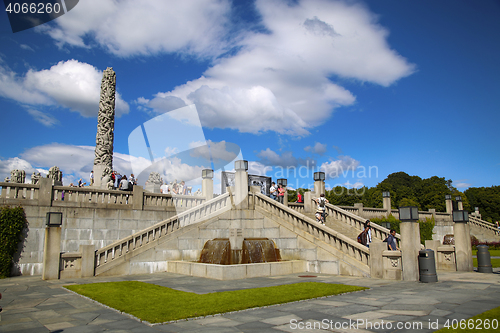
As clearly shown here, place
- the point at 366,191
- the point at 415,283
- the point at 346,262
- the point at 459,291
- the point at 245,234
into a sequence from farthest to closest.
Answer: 1. the point at 366,191
2. the point at 245,234
3. the point at 346,262
4. the point at 415,283
5. the point at 459,291

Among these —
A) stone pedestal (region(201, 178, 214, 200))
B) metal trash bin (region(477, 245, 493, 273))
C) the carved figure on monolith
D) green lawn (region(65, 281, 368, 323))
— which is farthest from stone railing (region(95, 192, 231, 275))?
metal trash bin (region(477, 245, 493, 273))

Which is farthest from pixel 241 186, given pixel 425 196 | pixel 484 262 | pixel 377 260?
pixel 425 196

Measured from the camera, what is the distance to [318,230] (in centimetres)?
1852

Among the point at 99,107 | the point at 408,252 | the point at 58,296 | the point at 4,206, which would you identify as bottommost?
the point at 58,296

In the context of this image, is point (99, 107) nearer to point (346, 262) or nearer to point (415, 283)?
point (346, 262)

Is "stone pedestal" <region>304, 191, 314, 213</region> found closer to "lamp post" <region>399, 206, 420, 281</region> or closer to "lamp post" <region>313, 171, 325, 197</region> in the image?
"lamp post" <region>313, 171, 325, 197</region>

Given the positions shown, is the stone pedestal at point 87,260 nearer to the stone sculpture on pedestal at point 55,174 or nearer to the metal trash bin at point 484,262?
the stone sculpture on pedestal at point 55,174

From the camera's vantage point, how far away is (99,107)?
3058 centimetres

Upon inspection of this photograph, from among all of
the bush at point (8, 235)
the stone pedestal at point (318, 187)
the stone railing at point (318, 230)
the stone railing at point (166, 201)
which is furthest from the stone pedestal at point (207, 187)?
the bush at point (8, 235)

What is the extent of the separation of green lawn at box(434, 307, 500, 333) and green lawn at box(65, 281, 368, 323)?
427 cm

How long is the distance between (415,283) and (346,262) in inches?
150

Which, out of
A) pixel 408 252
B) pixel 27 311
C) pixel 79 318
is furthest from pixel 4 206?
pixel 408 252

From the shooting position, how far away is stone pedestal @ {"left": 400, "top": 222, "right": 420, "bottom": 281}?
14086 millimetres

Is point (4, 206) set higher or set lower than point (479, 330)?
higher
